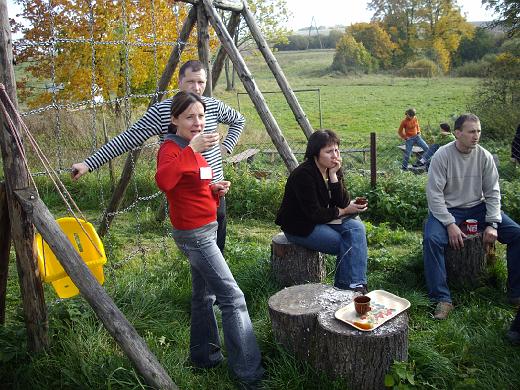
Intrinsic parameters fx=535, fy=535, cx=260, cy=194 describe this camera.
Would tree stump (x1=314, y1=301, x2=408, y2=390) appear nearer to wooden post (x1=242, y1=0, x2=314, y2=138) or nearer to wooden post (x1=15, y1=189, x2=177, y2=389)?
wooden post (x1=15, y1=189, x2=177, y2=389)

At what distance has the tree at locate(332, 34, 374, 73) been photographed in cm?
4347

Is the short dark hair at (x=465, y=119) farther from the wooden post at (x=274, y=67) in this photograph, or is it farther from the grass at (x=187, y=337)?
the wooden post at (x=274, y=67)

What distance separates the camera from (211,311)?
3.26 m

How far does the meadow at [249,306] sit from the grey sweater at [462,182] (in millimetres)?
592

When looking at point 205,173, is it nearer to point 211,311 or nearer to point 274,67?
point 211,311

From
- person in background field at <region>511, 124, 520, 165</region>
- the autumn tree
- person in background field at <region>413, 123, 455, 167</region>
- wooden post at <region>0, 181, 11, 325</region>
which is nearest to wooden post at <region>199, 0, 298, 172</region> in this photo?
wooden post at <region>0, 181, 11, 325</region>

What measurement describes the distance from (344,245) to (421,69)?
38.0 meters

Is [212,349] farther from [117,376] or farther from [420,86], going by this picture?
[420,86]

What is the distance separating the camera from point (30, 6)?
25.7 ft

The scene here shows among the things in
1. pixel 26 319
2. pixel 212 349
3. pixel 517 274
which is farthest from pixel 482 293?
pixel 26 319

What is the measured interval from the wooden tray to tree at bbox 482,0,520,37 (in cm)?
1556

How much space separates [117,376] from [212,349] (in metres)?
0.58

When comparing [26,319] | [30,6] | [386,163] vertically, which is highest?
[30,6]

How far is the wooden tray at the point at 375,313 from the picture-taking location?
3.01 meters
